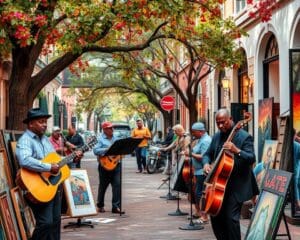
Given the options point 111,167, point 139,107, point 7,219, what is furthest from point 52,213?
point 139,107

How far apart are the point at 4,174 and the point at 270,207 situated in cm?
333

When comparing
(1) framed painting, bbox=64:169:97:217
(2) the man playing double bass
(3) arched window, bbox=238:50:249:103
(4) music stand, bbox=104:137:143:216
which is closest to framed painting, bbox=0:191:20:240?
(2) the man playing double bass

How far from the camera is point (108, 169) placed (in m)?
13.4

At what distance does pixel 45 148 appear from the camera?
8.27 metres

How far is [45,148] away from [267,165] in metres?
5.37

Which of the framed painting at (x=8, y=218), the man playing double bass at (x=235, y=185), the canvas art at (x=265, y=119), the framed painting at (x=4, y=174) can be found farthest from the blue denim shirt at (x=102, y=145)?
→ the man playing double bass at (x=235, y=185)

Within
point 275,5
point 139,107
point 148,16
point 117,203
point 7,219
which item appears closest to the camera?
point 7,219

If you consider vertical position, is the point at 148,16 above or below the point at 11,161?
above

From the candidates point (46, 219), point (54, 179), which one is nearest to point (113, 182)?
point (54, 179)

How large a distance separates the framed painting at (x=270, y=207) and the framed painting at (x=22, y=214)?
2.91 meters

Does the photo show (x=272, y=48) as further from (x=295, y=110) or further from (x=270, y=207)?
(x=270, y=207)

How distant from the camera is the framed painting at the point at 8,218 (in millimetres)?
7309

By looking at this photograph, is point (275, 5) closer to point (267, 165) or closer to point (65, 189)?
point (267, 165)

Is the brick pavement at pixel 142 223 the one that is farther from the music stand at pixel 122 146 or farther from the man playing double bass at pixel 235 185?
the man playing double bass at pixel 235 185
